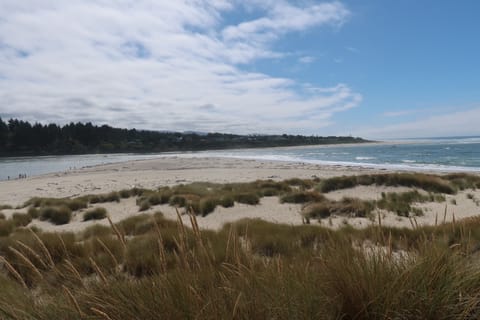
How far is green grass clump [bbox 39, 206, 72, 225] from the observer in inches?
399

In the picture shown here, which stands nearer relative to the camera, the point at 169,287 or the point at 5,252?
the point at 169,287

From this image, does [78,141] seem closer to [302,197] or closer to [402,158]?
[402,158]

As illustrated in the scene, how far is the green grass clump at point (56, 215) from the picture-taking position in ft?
33.2

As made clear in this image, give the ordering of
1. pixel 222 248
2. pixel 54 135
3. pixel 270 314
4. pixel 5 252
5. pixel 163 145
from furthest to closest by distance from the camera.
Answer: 1. pixel 163 145
2. pixel 54 135
3. pixel 5 252
4. pixel 222 248
5. pixel 270 314

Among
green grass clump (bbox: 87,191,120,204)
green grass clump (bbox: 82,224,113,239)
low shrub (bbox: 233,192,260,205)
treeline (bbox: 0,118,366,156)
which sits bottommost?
green grass clump (bbox: 87,191,120,204)

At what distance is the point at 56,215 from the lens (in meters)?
10.3

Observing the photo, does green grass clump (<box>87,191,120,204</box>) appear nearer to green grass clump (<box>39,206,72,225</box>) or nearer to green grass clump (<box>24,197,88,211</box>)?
green grass clump (<box>24,197,88,211</box>)

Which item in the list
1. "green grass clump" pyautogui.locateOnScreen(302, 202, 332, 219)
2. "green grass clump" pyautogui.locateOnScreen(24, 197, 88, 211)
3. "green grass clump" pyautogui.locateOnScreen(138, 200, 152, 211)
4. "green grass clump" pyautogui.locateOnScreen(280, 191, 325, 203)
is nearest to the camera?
"green grass clump" pyautogui.locateOnScreen(302, 202, 332, 219)

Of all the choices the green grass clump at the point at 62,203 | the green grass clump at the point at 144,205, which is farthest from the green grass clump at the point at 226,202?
the green grass clump at the point at 62,203

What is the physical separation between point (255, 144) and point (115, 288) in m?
125

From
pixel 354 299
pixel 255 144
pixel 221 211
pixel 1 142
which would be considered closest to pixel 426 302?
pixel 354 299

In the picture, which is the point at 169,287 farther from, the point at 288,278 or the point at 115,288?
the point at 288,278

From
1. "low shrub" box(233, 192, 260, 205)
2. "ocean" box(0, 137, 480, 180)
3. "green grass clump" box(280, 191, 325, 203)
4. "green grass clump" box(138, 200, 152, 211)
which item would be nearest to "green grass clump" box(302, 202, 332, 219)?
"green grass clump" box(280, 191, 325, 203)

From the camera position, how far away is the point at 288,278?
2191mm
